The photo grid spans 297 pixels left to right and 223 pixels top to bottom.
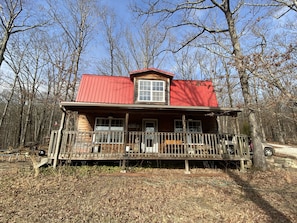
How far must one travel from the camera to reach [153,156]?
8.50 metres

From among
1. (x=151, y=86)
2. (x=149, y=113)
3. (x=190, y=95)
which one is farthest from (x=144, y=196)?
(x=190, y=95)

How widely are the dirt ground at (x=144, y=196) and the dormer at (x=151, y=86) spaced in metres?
5.34

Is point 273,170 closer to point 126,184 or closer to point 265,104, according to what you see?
point 265,104

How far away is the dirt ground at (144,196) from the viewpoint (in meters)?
4.35

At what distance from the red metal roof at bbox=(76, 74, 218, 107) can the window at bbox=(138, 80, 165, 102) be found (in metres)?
0.79

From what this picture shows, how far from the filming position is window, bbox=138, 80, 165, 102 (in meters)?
11.8

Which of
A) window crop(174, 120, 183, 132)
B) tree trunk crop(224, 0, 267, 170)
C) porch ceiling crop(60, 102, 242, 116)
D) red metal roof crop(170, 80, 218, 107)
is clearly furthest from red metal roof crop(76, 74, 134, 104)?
tree trunk crop(224, 0, 267, 170)

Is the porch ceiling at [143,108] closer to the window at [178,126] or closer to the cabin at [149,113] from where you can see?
the cabin at [149,113]

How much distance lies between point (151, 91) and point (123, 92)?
84.1 inches

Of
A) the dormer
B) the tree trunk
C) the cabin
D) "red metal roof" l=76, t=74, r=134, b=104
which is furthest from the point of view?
the dormer

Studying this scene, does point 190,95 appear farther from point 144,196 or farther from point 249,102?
point 144,196

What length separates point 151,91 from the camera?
39.1 ft

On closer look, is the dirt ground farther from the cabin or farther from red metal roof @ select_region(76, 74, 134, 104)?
red metal roof @ select_region(76, 74, 134, 104)

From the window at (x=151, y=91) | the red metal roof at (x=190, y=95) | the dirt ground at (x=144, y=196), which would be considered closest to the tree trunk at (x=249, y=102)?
the dirt ground at (x=144, y=196)
